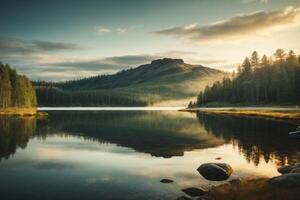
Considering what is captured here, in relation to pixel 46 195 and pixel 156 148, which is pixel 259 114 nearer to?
pixel 156 148

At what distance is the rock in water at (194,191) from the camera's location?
938 inches

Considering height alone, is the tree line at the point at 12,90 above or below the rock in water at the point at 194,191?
above

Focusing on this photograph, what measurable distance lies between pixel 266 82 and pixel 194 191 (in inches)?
5437

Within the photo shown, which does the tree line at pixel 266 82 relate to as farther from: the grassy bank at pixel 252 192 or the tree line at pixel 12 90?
the grassy bank at pixel 252 192

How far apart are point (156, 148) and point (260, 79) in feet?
406

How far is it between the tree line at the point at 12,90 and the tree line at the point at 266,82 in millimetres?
105152

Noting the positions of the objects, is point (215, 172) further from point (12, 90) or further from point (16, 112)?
point (12, 90)

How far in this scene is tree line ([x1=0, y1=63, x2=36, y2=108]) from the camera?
136250 mm

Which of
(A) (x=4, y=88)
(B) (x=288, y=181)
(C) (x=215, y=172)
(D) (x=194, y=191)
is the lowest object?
(D) (x=194, y=191)

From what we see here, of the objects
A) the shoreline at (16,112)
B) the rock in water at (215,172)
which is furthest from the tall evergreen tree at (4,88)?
the rock in water at (215,172)

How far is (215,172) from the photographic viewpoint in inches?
1154

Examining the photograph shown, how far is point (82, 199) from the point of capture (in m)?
23.4

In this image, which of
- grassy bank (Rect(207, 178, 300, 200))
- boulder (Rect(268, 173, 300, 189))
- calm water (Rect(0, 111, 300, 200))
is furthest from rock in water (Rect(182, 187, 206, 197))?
boulder (Rect(268, 173, 300, 189))

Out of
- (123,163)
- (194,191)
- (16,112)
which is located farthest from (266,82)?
(194,191)
